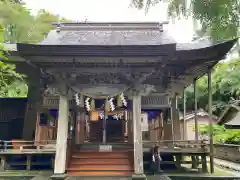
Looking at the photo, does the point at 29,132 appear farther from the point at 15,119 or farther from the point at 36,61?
the point at 36,61

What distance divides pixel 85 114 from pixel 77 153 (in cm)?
285

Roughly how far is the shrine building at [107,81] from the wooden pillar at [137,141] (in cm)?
3

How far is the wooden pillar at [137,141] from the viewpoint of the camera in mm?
7848

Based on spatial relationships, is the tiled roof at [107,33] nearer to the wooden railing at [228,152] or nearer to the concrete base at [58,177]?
the concrete base at [58,177]

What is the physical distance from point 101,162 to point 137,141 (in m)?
1.87

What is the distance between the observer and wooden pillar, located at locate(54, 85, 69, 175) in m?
7.88

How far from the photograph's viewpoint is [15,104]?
12.7 meters

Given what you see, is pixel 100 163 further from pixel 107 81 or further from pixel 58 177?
pixel 107 81

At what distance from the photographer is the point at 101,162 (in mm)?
8969

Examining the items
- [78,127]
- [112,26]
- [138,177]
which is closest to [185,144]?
[138,177]

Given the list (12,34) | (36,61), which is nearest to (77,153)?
(36,61)

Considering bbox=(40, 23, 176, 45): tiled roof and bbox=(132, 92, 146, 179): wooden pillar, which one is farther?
bbox=(40, 23, 176, 45): tiled roof

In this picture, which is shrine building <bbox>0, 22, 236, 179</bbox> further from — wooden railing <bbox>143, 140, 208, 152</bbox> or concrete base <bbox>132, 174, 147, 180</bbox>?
wooden railing <bbox>143, 140, 208, 152</bbox>

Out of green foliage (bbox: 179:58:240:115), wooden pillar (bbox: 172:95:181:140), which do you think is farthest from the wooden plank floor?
green foliage (bbox: 179:58:240:115)
